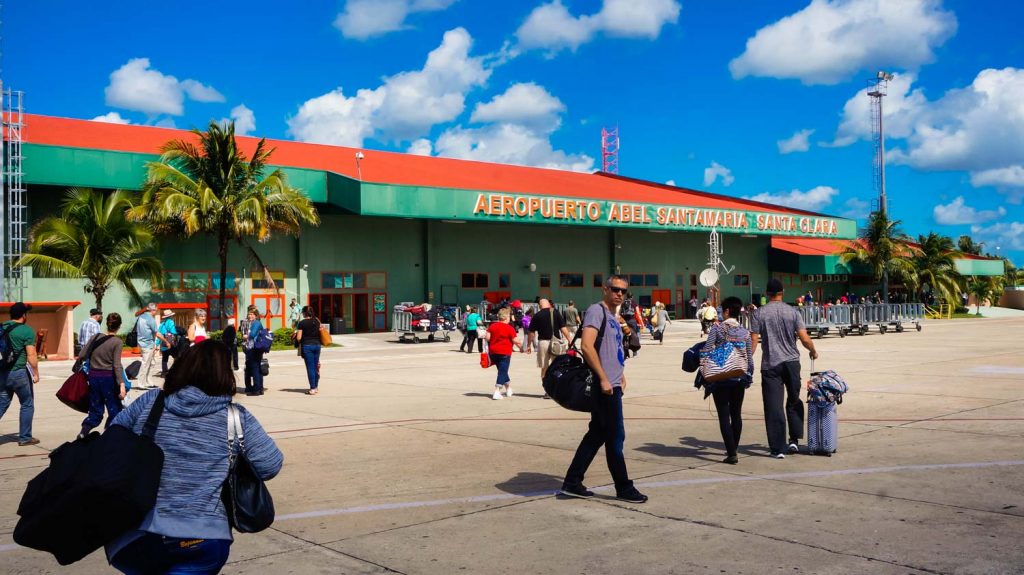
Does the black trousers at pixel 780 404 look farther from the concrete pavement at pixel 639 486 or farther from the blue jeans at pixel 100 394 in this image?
the blue jeans at pixel 100 394

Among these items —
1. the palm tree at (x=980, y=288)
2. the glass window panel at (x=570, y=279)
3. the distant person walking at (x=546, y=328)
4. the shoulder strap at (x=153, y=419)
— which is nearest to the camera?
the shoulder strap at (x=153, y=419)

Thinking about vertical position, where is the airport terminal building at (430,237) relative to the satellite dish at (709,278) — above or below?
above

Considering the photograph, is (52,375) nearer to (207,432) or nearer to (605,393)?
(605,393)

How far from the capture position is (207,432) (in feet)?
11.7

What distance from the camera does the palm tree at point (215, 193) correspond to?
1114 inches

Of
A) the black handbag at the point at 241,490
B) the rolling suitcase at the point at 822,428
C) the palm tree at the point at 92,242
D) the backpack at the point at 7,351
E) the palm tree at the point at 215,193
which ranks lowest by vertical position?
the rolling suitcase at the point at 822,428

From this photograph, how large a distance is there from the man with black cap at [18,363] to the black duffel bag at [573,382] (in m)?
6.19

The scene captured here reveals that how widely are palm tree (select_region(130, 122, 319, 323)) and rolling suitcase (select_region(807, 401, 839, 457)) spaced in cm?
2355

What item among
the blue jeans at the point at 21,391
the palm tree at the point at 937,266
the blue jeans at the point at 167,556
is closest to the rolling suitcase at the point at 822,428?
the blue jeans at the point at 167,556

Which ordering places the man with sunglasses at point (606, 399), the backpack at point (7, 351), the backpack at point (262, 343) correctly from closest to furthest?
the man with sunglasses at point (606, 399)
the backpack at point (7, 351)
the backpack at point (262, 343)

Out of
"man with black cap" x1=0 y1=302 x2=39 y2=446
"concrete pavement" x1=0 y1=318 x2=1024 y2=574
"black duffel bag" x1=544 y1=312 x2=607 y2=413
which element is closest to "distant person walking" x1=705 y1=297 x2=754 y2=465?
"concrete pavement" x1=0 y1=318 x2=1024 y2=574

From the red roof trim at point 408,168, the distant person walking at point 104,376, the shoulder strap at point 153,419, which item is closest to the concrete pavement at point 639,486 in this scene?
the distant person walking at point 104,376

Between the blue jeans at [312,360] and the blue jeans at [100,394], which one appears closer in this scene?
the blue jeans at [100,394]

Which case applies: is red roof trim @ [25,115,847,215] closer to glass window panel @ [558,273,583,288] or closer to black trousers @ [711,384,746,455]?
glass window panel @ [558,273,583,288]
